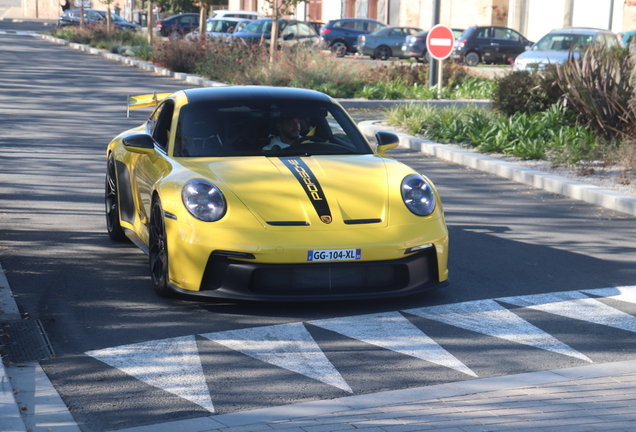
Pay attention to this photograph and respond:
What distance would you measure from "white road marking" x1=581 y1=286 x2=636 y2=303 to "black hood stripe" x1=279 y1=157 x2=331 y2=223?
6.89 feet

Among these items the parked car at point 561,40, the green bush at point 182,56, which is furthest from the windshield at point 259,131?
the green bush at point 182,56

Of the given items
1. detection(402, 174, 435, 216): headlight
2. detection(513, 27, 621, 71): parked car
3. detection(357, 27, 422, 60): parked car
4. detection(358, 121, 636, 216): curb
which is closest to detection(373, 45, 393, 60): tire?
detection(357, 27, 422, 60): parked car

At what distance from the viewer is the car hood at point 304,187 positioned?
19.0 ft

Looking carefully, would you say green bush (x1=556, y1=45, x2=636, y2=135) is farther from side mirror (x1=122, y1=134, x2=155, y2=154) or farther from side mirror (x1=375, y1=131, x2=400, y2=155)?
side mirror (x1=122, y1=134, x2=155, y2=154)

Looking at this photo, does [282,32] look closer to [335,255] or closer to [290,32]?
[290,32]

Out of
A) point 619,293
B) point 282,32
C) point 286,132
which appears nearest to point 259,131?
point 286,132

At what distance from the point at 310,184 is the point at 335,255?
67 centimetres

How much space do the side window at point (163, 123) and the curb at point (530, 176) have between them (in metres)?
5.14

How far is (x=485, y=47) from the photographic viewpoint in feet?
120

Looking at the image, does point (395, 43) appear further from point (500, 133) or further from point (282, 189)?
point (282, 189)

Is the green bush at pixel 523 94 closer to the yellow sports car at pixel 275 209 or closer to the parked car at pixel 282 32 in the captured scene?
the yellow sports car at pixel 275 209

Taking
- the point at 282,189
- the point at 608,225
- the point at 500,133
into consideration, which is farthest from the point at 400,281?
the point at 500,133

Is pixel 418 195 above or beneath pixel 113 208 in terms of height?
above

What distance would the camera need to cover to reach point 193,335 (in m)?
5.38
